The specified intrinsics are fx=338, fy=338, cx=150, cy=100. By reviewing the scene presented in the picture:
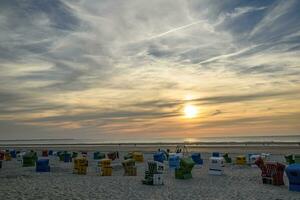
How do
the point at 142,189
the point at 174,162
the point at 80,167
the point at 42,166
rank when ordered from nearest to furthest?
the point at 142,189 → the point at 80,167 → the point at 42,166 → the point at 174,162

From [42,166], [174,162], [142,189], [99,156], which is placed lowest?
[142,189]

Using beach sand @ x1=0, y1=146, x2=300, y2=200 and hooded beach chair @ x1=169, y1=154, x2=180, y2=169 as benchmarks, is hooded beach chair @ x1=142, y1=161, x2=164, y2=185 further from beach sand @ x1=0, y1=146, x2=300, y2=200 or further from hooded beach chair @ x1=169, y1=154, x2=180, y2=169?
hooded beach chair @ x1=169, y1=154, x2=180, y2=169

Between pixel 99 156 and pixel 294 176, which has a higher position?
pixel 99 156

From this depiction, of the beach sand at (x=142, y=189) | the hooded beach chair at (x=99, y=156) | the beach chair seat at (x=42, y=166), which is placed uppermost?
the hooded beach chair at (x=99, y=156)

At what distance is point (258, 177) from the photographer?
77.0 ft

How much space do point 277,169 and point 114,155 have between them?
1044 inches

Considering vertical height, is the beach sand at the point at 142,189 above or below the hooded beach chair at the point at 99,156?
below

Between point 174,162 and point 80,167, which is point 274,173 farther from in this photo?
point 80,167

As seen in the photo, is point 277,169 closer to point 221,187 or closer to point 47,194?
point 221,187

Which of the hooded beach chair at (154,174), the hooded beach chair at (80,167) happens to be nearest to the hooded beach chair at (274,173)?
the hooded beach chair at (154,174)

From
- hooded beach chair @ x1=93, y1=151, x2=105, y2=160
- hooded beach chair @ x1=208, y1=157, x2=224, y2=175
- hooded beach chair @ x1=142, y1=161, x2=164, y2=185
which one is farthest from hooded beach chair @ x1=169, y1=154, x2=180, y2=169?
hooded beach chair @ x1=93, y1=151, x2=105, y2=160

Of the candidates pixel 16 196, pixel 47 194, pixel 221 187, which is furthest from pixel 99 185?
pixel 221 187

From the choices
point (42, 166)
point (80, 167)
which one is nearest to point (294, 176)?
point (80, 167)

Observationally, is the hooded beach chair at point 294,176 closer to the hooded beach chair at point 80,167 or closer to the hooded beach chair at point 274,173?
the hooded beach chair at point 274,173
